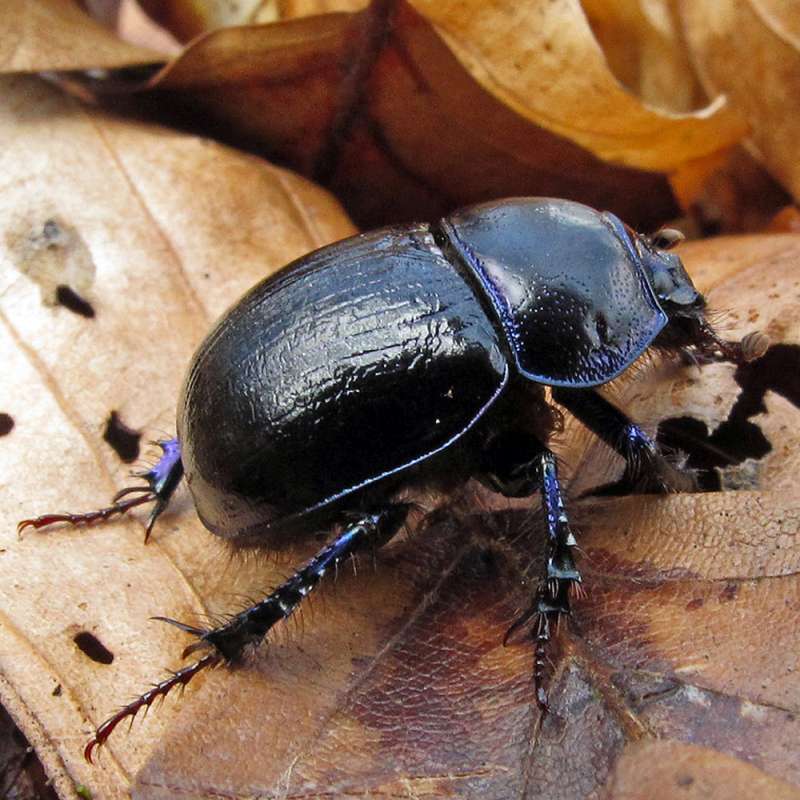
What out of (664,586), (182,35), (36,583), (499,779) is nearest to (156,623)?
(36,583)

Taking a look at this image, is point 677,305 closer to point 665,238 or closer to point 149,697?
point 665,238

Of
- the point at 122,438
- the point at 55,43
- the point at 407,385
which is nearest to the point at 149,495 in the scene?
the point at 122,438

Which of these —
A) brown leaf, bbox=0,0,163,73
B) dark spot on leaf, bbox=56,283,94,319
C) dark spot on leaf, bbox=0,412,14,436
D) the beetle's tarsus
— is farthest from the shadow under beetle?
brown leaf, bbox=0,0,163,73

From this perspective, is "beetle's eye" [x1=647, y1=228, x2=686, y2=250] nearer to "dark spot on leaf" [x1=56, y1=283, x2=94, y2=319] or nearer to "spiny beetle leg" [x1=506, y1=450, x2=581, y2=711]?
"spiny beetle leg" [x1=506, y1=450, x2=581, y2=711]

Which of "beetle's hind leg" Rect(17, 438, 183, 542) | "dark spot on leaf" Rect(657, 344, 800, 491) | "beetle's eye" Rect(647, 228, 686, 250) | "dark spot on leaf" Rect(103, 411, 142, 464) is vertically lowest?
"dark spot on leaf" Rect(657, 344, 800, 491)

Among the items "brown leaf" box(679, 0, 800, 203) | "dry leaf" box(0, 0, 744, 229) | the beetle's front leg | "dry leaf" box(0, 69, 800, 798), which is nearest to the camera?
"dry leaf" box(0, 69, 800, 798)

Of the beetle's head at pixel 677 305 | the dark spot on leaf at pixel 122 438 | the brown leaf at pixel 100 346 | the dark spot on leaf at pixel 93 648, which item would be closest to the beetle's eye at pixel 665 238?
the beetle's head at pixel 677 305

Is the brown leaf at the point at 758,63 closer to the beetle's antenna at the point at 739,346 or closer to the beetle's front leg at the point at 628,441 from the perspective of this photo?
the beetle's antenna at the point at 739,346

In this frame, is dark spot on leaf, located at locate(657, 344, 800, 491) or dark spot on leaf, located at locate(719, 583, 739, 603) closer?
dark spot on leaf, located at locate(719, 583, 739, 603)
